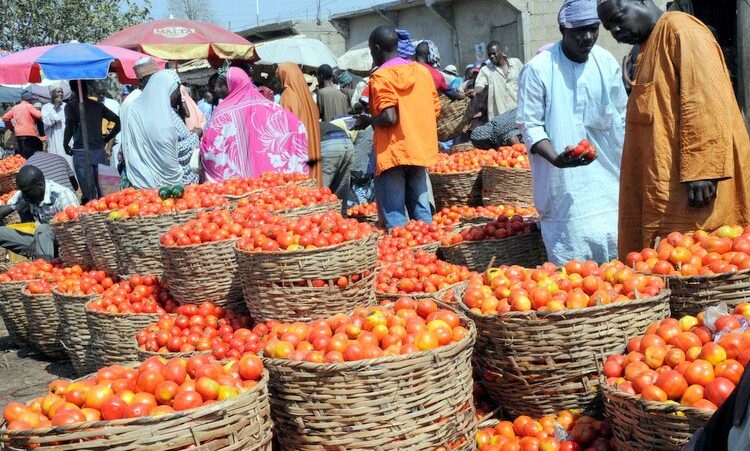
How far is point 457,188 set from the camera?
809 centimetres

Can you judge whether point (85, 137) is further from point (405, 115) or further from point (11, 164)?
point (405, 115)

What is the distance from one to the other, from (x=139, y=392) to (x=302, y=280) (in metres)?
1.32

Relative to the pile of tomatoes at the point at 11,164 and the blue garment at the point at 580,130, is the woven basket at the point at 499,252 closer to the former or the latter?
the blue garment at the point at 580,130

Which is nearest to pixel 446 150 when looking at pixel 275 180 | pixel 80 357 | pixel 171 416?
pixel 275 180

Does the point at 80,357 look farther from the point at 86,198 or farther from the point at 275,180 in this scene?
the point at 86,198

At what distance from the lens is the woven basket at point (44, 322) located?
22.4ft

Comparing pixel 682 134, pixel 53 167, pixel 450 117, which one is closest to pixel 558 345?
pixel 682 134

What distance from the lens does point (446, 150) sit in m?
10.8

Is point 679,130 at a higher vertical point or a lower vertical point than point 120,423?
higher

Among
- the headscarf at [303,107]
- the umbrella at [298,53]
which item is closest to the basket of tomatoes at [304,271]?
the headscarf at [303,107]

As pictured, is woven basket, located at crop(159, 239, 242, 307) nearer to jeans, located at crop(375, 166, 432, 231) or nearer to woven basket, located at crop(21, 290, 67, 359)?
jeans, located at crop(375, 166, 432, 231)

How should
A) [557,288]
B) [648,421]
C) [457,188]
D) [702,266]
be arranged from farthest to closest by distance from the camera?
1. [457,188]
2. [702,266]
3. [557,288]
4. [648,421]

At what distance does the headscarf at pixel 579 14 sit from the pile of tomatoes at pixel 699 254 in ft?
4.65

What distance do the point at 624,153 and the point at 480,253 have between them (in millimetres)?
1554
